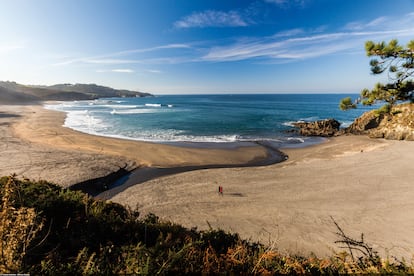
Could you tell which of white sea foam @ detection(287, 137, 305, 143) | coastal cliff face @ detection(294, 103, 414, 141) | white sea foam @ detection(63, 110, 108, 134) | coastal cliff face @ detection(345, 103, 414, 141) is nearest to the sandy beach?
coastal cliff face @ detection(345, 103, 414, 141)

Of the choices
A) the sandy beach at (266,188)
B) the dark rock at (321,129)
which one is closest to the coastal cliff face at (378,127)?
the dark rock at (321,129)

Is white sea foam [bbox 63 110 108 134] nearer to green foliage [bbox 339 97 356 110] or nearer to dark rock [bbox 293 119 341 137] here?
green foliage [bbox 339 97 356 110]

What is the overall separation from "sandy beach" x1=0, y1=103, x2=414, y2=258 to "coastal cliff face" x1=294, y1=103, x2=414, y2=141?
3.95 metres

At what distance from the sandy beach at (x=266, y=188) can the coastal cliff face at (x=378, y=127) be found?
3.95m

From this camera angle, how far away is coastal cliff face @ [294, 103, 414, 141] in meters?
24.5

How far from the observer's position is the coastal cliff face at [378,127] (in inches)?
963

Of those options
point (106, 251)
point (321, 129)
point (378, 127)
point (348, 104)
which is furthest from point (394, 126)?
point (106, 251)

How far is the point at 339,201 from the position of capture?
36.2 ft

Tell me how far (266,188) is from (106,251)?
35.4 feet

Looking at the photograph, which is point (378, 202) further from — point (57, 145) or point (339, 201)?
point (57, 145)

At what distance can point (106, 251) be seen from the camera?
3.49m

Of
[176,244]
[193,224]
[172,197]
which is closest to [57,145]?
[172,197]

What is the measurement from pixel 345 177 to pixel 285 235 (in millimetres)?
8788

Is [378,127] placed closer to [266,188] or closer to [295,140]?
[295,140]
